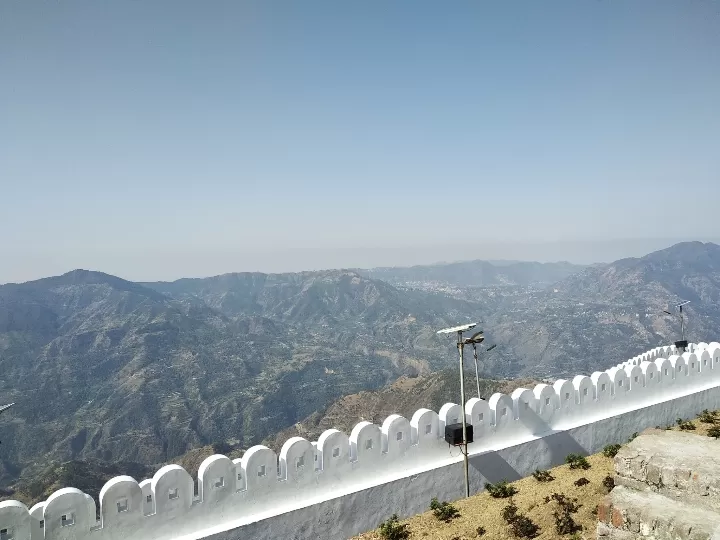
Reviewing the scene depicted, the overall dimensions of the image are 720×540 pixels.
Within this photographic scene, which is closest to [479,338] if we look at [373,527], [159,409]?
[373,527]

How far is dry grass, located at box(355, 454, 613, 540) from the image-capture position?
8.91 metres

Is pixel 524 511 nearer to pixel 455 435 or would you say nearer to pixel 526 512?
pixel 526 512

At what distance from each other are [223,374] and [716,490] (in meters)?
175

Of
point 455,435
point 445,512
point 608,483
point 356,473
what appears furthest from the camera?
point 455,435

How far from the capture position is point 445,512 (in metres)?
10.2

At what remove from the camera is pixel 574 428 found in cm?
1394

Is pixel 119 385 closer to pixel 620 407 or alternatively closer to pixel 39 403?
pixel 39 403

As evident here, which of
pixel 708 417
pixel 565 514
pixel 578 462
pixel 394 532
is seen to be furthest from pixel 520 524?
pixel 708 417

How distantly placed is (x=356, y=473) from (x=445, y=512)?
191cm

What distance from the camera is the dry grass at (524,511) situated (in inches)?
351

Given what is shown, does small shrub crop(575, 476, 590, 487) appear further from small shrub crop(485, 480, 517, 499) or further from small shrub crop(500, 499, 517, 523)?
small shrub crop(500, 499, 517, 523)

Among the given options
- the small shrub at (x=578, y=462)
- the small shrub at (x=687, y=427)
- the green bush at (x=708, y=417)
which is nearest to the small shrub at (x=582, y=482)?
the small shrub at (x=578, y=462)

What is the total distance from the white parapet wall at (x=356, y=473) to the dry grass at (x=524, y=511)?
756 millimetres

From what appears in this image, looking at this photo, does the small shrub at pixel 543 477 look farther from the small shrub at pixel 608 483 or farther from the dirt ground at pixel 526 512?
the small shrub at pixel 608 483
